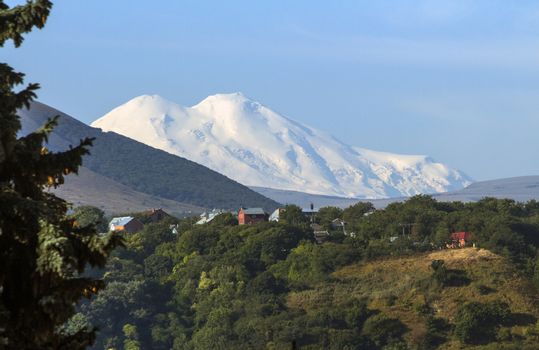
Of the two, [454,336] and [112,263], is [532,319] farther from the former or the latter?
[112,263]

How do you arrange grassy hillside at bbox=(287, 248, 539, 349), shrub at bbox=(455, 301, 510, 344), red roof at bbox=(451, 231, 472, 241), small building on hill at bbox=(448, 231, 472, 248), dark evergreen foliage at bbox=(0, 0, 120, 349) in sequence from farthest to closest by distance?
1. red roof at bbox=(451, 231, 472, 241)
2. small building on hill at bbox=(448, 231, 472, 248)
3. grassy hillside at bbox=(287, 248, 539, 349)
4. shrub at bbox=(455, 301, 510, 344)
5. dark evergreen foliage at bbox=(0, 0, 120, 349)

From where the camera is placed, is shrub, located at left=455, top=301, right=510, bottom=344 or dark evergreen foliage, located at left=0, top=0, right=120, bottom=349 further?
shrub, located at left=455, top=301, right=510, bottom=344

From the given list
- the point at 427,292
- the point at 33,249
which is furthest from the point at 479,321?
the point at 33,249

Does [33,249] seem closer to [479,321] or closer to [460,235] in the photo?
[479,321]

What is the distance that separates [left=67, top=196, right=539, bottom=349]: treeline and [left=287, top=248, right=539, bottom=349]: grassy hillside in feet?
3.43

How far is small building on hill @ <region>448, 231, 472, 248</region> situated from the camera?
555 feet

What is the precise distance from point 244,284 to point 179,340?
14470 millimetres

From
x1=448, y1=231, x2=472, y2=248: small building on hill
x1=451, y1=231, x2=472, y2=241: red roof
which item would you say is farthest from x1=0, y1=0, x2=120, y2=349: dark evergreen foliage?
x1=451, y1=231, x2=472, y2=241: red roof

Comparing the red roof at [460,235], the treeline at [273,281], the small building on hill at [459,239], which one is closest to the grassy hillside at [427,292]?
the treeline at [273,281]

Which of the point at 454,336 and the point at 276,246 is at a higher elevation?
the point at 276,246

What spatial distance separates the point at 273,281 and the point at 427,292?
19618mm

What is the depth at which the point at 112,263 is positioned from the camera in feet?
604

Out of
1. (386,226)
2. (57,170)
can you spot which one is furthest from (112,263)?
(57,170)

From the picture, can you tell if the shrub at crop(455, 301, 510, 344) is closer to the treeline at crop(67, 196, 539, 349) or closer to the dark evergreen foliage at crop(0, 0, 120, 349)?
the treeline at crop(67, 196, 539, 349)
